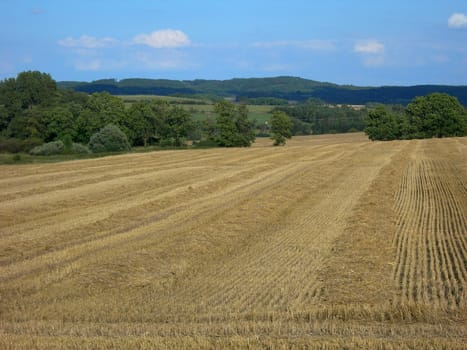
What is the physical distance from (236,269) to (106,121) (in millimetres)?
75455

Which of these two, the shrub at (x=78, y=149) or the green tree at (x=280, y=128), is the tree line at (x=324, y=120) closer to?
the green tree at (x=280, y=128)

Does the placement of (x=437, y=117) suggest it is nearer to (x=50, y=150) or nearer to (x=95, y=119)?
(x=95, y=119)

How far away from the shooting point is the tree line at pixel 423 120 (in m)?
94.0

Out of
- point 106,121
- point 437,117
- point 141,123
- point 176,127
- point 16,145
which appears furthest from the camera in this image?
point 437,117

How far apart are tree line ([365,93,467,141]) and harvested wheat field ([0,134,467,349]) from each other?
74.0 metres

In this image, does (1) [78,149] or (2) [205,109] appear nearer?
(1) [78,149]

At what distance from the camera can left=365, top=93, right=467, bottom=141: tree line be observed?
94.0 metres

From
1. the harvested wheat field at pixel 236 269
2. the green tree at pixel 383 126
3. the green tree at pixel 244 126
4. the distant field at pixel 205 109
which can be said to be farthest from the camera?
the distant field at pixel 205 109

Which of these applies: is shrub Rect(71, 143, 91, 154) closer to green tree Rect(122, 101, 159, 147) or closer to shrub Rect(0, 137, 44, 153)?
shrub Rect(0, 137, 44, 153)

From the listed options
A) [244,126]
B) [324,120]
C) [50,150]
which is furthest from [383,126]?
[50,150]

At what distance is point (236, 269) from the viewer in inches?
469

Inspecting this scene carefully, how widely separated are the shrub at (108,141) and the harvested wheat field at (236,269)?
45.4m

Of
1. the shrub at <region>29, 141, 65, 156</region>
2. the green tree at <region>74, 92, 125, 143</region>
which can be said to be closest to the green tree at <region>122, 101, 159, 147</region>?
the green tree at <region>74, 92, 125, 143</region>

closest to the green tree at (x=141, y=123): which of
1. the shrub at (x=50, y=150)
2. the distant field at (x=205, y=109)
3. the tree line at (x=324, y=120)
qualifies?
the shrub at (x=50, y=150)
